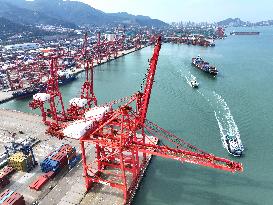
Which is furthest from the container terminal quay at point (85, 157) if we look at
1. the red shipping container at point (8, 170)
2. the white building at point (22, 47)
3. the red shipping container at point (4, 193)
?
the white building at point (22, 47)

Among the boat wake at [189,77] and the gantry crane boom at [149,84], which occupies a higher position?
the gantry crane boom at [149,84]

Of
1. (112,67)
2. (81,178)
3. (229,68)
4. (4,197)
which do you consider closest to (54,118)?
(81,178)

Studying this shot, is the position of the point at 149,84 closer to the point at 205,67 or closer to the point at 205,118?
the point at 205,118

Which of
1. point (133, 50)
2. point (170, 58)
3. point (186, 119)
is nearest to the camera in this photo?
point (186, 119)

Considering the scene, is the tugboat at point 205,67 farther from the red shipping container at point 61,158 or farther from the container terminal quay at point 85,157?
the red shipping container at point 61,158

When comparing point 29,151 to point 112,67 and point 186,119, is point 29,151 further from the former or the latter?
point 112,67

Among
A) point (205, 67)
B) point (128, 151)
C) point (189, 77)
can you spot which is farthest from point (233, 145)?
point (205, 67)
